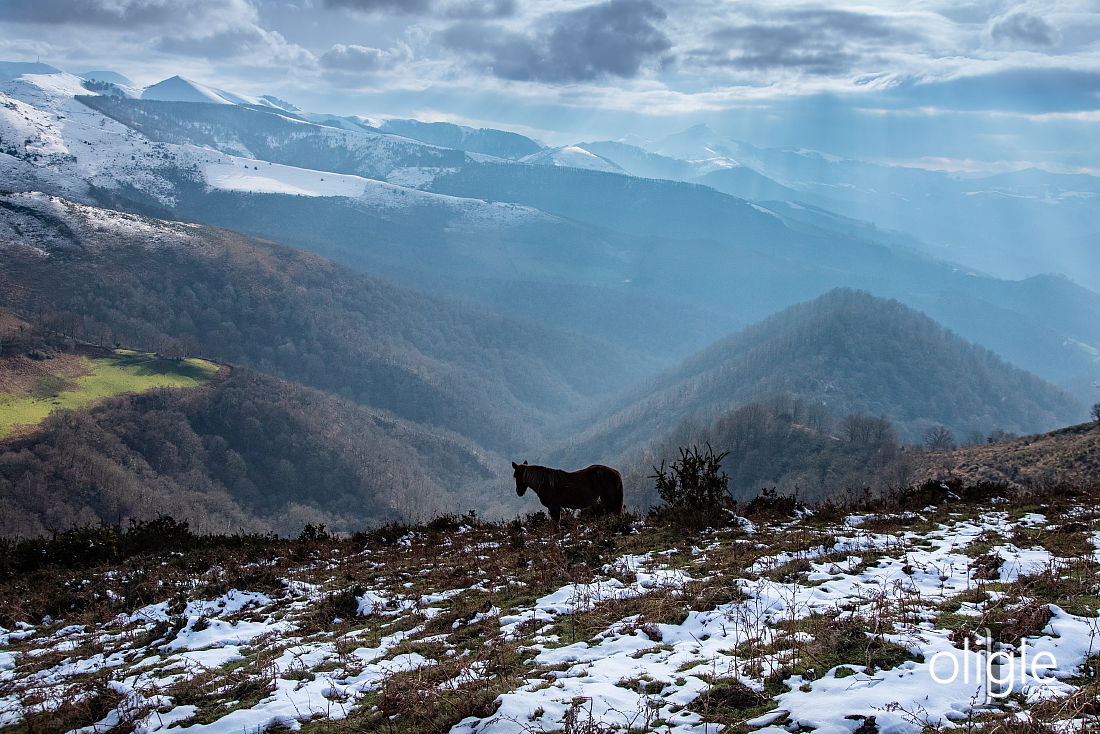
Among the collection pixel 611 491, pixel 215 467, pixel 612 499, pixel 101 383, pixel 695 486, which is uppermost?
pixel 695 486

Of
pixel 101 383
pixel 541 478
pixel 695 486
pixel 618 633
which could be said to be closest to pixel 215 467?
pixel 101 383

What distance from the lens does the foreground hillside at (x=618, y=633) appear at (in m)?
5.71

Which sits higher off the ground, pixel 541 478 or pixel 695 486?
pixel 695 486

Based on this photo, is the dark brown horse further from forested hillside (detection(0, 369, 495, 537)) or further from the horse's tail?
forested hillside (detection(0, 369, 495, 537))

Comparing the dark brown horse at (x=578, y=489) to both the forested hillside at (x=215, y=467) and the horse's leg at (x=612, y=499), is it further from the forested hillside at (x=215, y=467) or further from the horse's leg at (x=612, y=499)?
the forested hillside at (x=215, y=467)

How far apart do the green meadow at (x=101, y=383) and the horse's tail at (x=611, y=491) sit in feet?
471

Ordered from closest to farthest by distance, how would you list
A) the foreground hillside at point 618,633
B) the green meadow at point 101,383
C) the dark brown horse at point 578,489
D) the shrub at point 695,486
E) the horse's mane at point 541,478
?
→ the foreground hillside at point 618,633 → the shrub at point 695,486 → the dark brown horse at point 578,489 → the horse's mane at point 541,478 → the green meadow at point 101,383

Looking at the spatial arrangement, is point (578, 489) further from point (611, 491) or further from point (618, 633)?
point (618, 633)

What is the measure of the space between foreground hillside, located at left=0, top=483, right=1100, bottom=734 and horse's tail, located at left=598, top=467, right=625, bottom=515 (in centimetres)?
183

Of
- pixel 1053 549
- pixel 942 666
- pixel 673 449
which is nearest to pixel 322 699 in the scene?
pixel 942 666

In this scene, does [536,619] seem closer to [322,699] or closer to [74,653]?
[322,699]

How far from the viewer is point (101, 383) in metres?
146

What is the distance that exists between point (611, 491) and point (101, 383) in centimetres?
16798

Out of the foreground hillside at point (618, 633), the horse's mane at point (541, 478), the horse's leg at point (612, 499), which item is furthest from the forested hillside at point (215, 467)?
the foreground hillside at point (618, 633)
